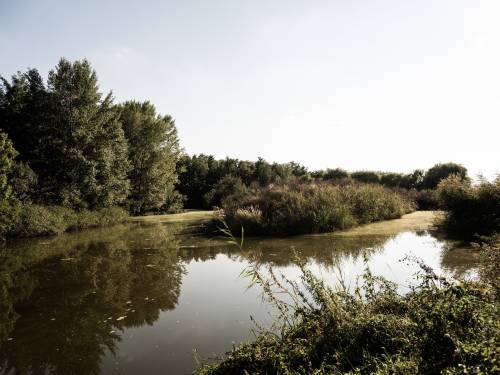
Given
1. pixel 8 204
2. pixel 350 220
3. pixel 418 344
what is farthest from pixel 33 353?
pixel 8 204

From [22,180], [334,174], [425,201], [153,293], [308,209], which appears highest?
[334,174]

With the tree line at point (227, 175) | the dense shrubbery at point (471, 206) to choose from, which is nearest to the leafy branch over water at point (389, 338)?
the dense shrubbery at point (471, 206)

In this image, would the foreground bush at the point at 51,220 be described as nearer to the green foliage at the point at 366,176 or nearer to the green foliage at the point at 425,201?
the green foliage at the point at 425,201

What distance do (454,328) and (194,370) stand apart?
2577mm

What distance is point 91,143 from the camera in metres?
22.5

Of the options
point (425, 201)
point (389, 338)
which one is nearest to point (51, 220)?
point (389, 338)

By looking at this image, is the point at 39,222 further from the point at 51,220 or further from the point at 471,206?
the point at 471,206

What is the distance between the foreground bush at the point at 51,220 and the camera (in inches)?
644

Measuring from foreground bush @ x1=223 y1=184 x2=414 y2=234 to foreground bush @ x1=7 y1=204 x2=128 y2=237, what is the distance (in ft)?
28.0

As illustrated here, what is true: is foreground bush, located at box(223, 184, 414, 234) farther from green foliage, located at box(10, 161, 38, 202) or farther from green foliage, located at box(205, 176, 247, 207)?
green foliage, located at box(205, 176, 247, 207)

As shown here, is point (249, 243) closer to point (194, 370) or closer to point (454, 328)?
point (194, 370)

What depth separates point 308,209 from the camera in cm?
1352

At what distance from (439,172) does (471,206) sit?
581 inches

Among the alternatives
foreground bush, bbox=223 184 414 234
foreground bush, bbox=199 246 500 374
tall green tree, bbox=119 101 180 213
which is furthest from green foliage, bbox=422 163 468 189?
foreground bush, bbox=199 246 500 374
